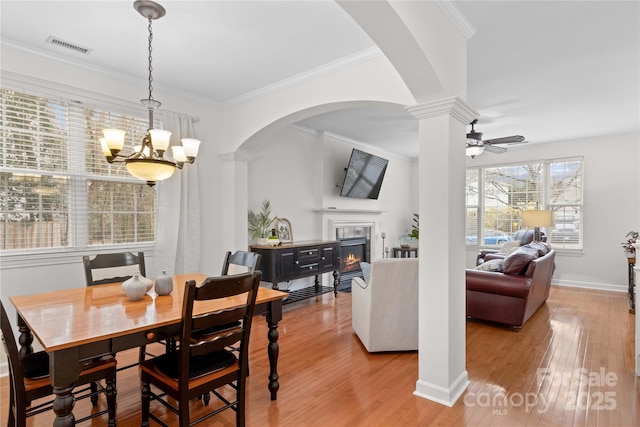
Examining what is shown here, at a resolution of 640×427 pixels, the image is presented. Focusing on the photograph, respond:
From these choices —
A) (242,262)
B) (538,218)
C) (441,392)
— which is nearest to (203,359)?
(242,262)

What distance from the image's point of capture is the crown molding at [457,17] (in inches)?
91.4

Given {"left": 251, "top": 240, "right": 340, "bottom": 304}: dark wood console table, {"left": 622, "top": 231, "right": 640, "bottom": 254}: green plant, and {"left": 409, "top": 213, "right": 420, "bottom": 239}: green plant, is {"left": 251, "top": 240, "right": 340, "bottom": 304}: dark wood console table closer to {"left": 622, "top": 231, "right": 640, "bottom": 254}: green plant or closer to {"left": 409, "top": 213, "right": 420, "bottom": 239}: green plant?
{"left": 409, "top": 213, "right": 420, "bottom": 239}: green plant

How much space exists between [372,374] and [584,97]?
13.3ft

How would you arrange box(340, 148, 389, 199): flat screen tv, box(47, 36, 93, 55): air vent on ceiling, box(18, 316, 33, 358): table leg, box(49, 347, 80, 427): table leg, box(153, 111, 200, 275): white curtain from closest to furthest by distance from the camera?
box(49, 347, 80, 427): table leg → box(18, 316, 33, 358): table leg → box(47, 36, 93, 55): air vent on ceiling → box(153, 111, 200, 275): white curtain → box(340, 148, 389, 199): flat screen tv

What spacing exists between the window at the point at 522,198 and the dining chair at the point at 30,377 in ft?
23.6

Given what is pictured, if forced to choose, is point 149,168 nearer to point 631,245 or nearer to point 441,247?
point 441,247

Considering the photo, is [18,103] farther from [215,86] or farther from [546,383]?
[546,383]

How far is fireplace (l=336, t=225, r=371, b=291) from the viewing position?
624cm

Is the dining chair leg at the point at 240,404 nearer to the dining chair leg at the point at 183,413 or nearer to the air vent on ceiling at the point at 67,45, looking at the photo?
the dining chair leg at the point at 183,413

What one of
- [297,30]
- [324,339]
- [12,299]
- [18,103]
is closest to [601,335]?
[324,339]

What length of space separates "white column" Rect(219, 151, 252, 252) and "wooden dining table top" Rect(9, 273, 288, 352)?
5.79 feet

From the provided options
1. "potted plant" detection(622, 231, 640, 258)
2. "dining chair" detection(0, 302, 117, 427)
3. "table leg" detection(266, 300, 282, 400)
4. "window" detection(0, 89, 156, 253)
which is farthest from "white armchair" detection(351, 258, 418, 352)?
"potted plant" detection(622, 231, 640, 258)

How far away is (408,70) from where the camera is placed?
2277mm

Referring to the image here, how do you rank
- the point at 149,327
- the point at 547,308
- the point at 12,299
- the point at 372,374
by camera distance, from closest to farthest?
the point at 149,327, the point at 12,299, the point at 372,374, the point at 547,308
